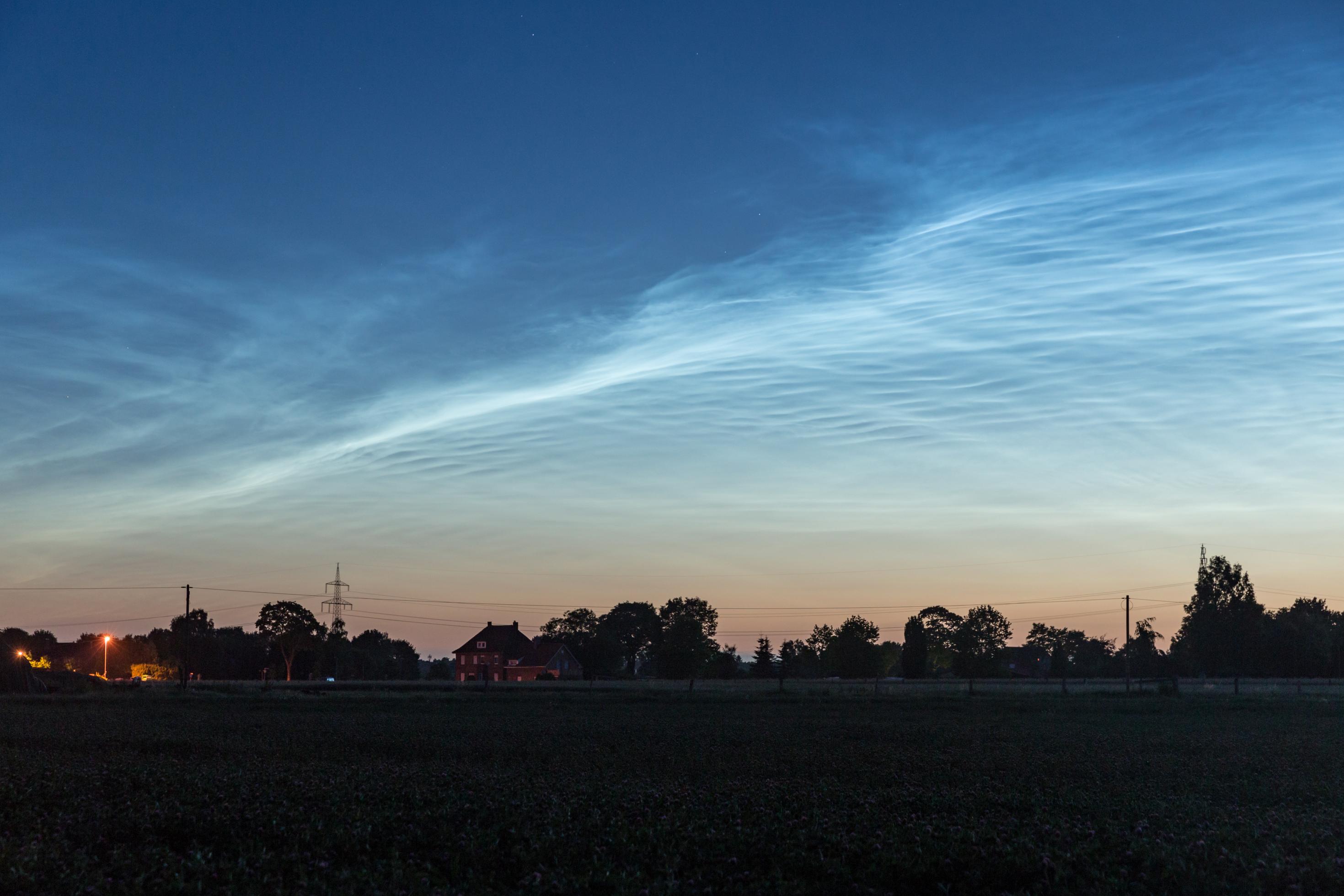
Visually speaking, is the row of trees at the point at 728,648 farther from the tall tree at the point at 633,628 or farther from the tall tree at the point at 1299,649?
the tall tree at the point at 1299,649

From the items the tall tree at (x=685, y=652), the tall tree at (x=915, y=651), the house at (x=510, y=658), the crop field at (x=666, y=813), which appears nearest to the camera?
the crop field at (x=666, y=813)

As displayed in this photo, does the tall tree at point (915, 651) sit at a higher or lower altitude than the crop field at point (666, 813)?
lower

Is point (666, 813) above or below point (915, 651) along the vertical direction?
above

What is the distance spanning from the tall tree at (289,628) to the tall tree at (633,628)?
50958 mm

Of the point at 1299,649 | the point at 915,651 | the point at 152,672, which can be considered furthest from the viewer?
the point at 152,672

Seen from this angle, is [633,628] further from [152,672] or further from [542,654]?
[152,672]

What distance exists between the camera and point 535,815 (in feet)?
55.1

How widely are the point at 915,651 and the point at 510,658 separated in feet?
207

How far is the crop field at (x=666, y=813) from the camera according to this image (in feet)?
43.0

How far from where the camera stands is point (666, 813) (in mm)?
17203

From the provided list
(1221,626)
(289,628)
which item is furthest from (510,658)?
(1221,626)

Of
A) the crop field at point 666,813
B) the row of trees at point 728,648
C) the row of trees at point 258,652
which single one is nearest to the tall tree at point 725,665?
the row of trees at point 728,648

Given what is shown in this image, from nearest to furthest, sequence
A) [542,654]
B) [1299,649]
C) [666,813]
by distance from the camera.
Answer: [666,813], [1299,649], [542,654]

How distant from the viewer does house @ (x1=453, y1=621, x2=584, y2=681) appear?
6161 inches
